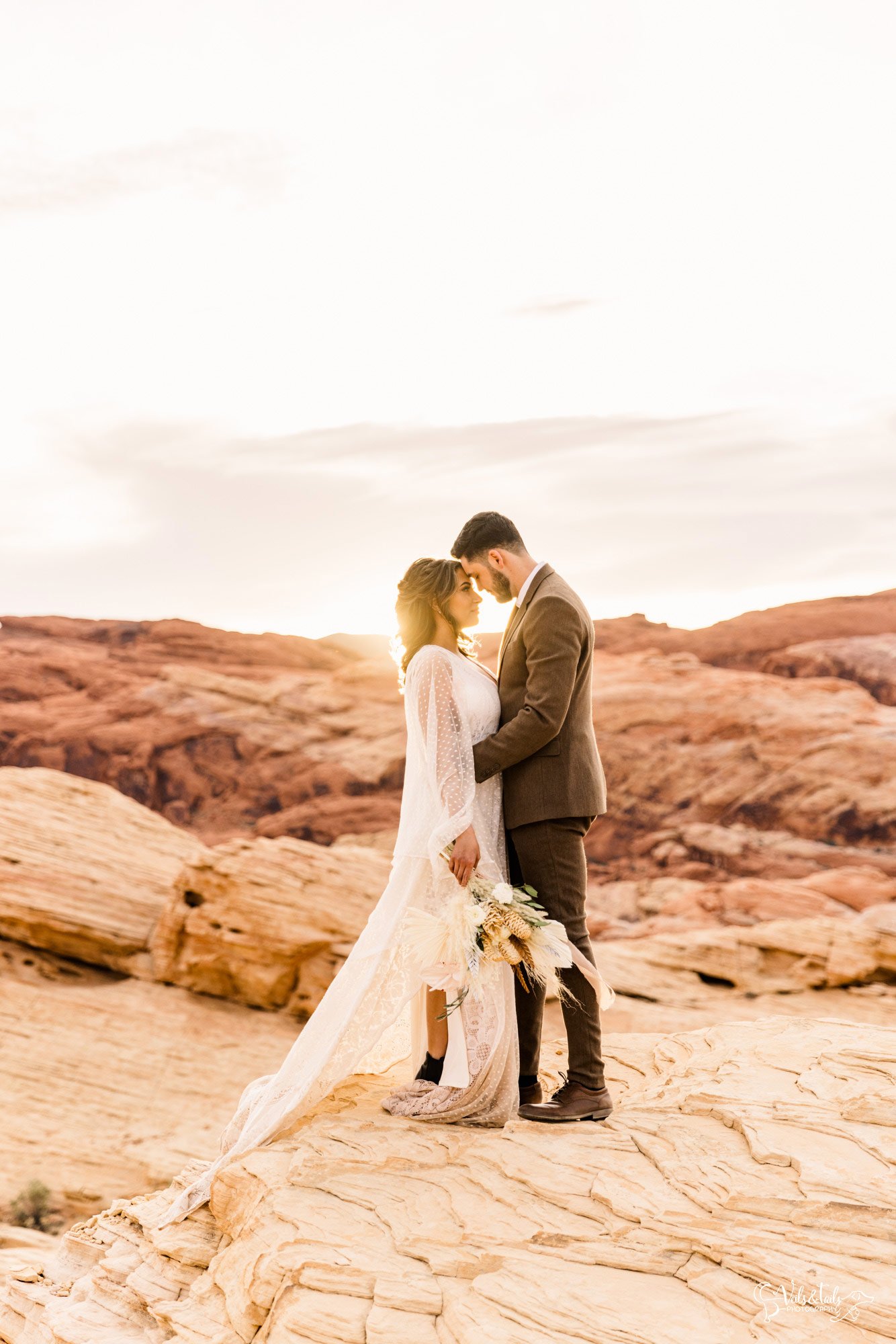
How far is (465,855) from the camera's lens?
5.66m

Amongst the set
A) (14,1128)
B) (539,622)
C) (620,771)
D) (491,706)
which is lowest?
(14,1128)

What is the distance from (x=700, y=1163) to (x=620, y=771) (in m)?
25.3

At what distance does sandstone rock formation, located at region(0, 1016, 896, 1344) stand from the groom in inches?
17.3

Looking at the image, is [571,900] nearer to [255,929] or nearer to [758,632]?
[255,929]

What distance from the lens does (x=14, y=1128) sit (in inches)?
511

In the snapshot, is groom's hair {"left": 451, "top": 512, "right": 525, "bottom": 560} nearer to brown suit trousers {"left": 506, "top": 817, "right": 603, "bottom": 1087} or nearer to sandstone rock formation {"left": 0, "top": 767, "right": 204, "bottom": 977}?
brown suit trousers {"left": 506, "top": 817, "right": 603, "bottom": 1087}

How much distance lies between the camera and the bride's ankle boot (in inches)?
237

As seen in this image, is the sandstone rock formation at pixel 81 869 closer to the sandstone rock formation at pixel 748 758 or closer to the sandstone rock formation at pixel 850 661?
the sandstone rock formation at pixel 748 758

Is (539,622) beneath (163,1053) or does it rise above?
above

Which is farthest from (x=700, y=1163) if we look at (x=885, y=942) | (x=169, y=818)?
(x=169, y=818)

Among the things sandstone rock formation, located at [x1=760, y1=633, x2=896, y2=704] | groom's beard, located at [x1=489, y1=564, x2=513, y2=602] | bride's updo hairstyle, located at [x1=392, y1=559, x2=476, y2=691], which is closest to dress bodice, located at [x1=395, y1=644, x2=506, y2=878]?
bride's updo hairstyle, located at [x1=392, y1=559, x2=476, y2=691]

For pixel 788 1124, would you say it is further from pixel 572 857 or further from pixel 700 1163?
pixel 572 857

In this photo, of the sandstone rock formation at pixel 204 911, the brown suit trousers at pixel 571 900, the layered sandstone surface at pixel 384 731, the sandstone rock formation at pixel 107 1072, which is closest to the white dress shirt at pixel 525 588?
the brown suit trousers at pixel 571 900

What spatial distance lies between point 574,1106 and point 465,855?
4.53 ft
